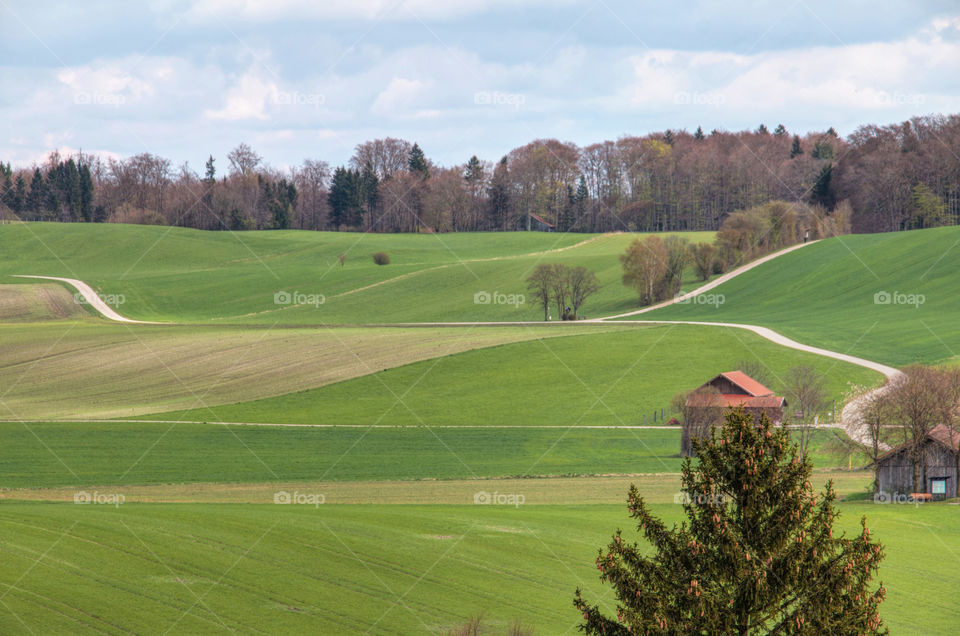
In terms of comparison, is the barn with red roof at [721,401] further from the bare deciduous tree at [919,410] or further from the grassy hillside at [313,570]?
the grassy hillside at [313,570]

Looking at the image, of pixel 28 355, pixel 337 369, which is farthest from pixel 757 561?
pixel 28 355

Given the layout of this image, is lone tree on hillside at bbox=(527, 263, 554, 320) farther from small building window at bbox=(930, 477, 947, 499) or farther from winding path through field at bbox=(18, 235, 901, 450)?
small building window at bbox=(930, 477, 947, 499)

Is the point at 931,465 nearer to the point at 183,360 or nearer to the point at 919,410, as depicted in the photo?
the point at 919,410

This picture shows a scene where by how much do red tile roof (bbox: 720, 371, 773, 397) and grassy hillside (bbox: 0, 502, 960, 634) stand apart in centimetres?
2325

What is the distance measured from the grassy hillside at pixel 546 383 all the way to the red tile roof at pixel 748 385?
3263 mm

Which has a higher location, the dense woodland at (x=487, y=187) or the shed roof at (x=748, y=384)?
the dense woodland at (x=487, y=187)

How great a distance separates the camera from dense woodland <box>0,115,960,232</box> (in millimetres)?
156500

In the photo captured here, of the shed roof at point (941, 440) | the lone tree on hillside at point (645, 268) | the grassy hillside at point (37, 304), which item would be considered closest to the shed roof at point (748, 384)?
the shed roof at point (941, 440)

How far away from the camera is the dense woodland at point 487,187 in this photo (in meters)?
156

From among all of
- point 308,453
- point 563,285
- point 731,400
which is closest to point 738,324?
point 563,285

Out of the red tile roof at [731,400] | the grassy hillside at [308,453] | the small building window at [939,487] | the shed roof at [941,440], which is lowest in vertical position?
the small building window at [939,487]

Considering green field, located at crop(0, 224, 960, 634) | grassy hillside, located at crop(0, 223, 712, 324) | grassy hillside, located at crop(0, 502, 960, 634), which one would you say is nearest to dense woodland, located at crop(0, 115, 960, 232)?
grassy hillside, located at crop(0, 223, 712, 324)

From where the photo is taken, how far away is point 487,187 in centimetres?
17525

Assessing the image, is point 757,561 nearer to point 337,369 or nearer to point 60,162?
point 337,369
